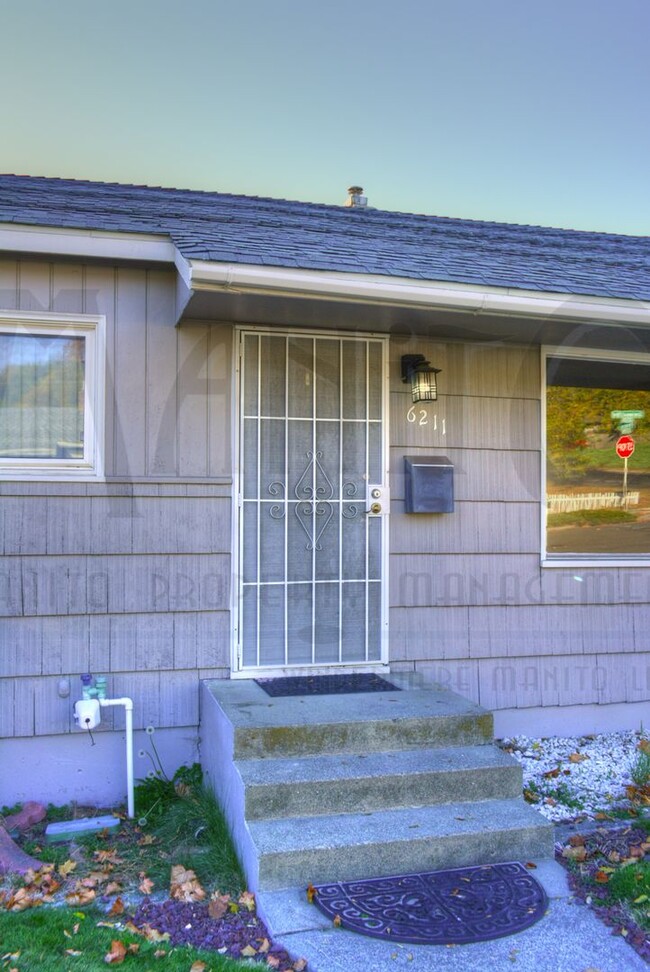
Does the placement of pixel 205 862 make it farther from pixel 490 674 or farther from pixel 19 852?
pixel 490 674

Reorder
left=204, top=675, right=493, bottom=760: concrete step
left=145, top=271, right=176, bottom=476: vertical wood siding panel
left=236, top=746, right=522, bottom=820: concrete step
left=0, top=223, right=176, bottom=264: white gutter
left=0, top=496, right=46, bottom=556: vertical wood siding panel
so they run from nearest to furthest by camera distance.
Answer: left=236, top=746, right=522, bottom=820: concrete step
left=204, top=675, right=493, bottom=760: concrete step
left=0, top=223, right=176, bottom=264: white gutter
left=0, top=496, right=46, bottom=556: vertical wood siding panel
left=145, top=271, right=176, bottom=476: vertical wood siding panel

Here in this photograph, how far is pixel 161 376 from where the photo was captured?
411 cm

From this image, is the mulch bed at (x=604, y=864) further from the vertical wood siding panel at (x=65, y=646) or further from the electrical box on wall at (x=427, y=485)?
the vertical wood siding panel at (x=65, y=646)

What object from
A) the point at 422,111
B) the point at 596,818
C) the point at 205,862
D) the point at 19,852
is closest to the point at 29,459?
the point at 19,852

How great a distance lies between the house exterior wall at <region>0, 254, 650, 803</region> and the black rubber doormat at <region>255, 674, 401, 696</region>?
0.29 m

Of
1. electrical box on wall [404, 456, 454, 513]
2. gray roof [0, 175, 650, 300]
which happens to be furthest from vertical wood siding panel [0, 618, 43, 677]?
electrical box on wall [404, 456, 454, 513]

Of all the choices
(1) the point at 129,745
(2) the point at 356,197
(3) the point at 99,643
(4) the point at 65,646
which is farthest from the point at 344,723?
(2) the point at 356,197

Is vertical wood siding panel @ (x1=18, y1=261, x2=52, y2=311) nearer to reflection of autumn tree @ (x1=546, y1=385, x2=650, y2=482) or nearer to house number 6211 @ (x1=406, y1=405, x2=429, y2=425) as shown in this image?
house number 6211 @ (x1=406, y1=405, x2=429, y2=425)

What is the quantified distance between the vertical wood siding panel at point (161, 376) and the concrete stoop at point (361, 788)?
133cm

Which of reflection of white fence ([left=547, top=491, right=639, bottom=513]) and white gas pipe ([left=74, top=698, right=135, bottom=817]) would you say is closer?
white gas pipe ([left=74, top=698, right=135, bottom=817])

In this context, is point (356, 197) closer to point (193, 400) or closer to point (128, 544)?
point (193, 400)

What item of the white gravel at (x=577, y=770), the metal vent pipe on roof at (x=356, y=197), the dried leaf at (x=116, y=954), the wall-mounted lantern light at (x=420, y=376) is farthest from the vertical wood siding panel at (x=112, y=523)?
the metal vent pipe on roof at (x=356, y=197)

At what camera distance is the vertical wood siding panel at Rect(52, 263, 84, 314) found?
397 centimetres

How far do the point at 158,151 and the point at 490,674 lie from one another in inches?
263
